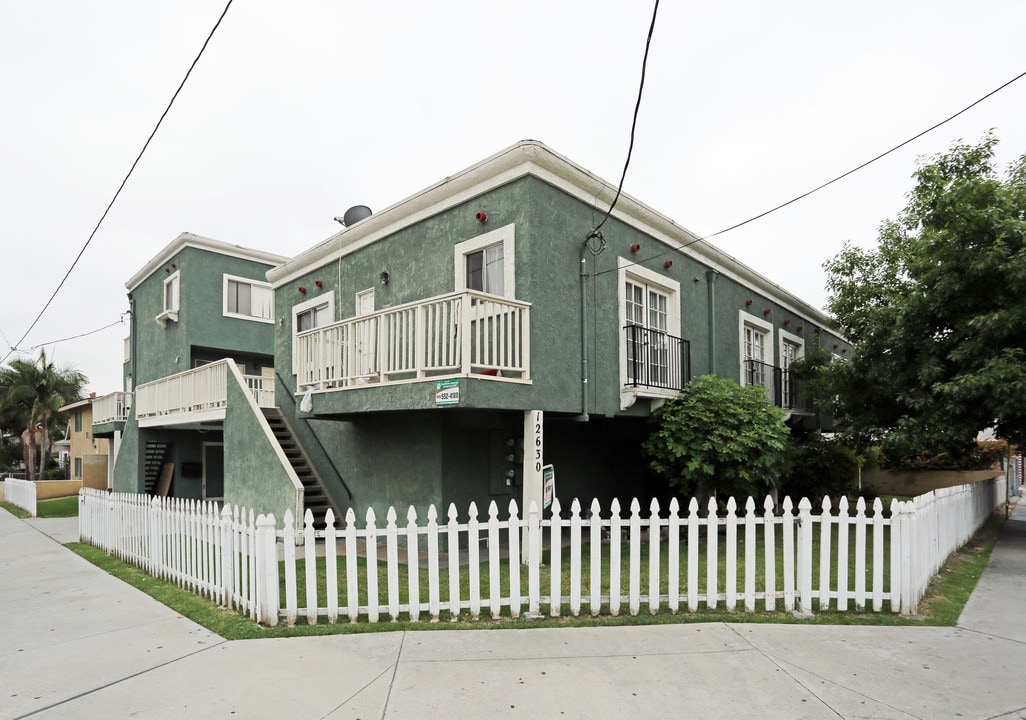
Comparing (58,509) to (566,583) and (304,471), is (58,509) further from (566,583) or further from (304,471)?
(566,583)

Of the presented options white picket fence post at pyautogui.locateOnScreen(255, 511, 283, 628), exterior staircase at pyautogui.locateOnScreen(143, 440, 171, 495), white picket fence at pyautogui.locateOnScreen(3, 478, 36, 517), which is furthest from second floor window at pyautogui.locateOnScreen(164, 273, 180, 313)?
white picket fence post at pyautogui.locateOnScreen(255, 511, 283, 628)

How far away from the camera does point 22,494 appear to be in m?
21.6

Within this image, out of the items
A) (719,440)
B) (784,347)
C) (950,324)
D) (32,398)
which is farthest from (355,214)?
(32,398)

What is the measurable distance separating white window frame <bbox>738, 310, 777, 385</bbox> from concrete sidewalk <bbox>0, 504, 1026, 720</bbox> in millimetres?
8640

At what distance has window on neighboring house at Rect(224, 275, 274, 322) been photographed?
20.0 meters

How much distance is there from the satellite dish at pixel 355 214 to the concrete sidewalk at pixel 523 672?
9.53 m

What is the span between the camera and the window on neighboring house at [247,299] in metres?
20.0

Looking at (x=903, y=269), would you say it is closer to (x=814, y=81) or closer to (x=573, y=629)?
(x=814, y=81)

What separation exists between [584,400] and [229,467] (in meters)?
7.41

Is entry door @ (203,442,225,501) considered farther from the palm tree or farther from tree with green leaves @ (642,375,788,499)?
the palm tree

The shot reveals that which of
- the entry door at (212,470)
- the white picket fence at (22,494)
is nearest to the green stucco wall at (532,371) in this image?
the entry door at (212,470)

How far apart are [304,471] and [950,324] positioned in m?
12.7

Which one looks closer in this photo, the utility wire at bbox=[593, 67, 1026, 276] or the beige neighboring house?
the utility wire at bbox=[593, 67, 1026, 276]

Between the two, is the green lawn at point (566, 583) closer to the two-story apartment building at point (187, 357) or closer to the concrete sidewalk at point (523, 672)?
the concrete sidewalk at point (523, 672)
